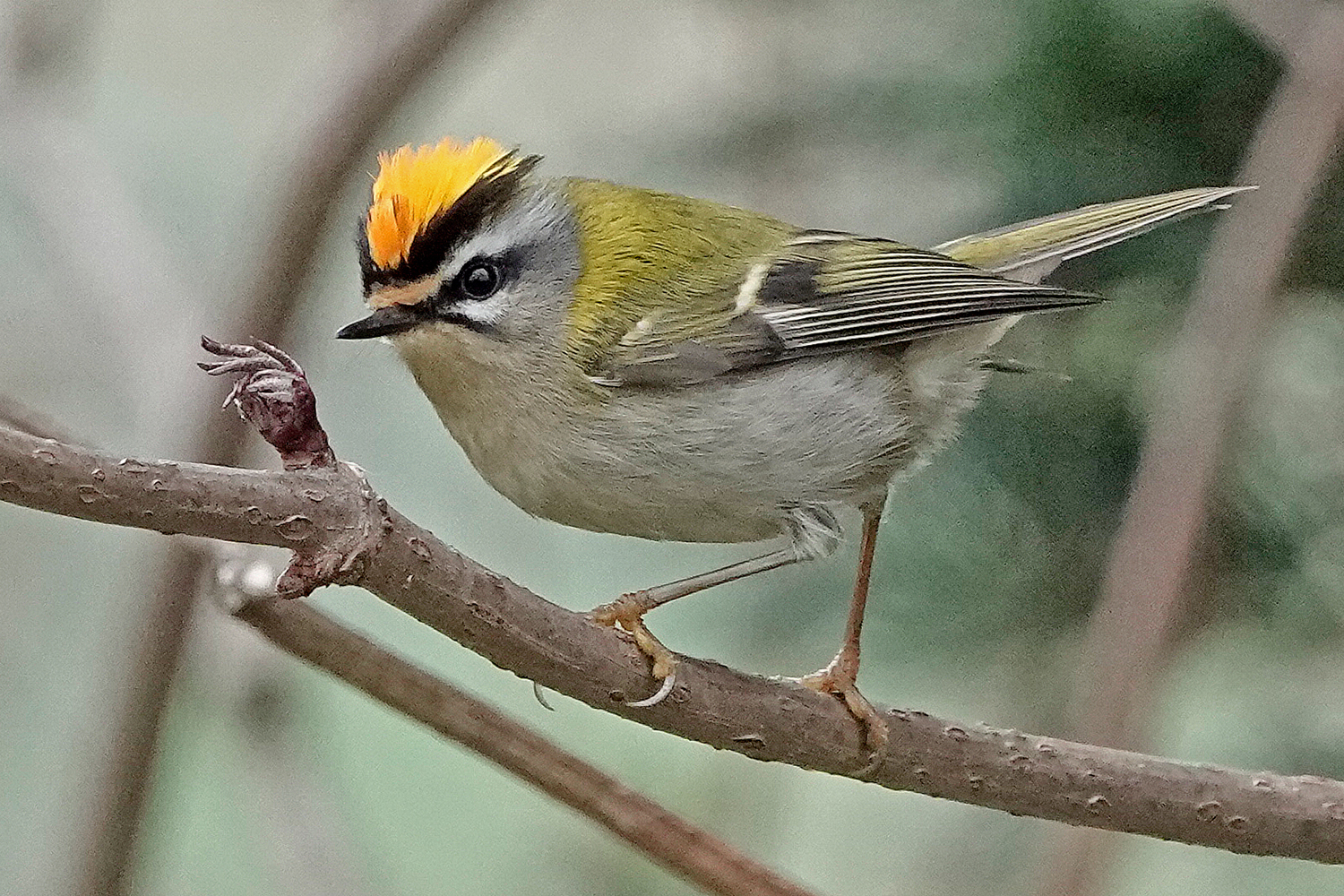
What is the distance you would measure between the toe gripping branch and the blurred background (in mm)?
764

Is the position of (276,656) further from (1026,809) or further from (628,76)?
(628,76)

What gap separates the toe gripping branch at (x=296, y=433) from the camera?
78 cm

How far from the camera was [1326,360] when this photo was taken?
5.06 ft

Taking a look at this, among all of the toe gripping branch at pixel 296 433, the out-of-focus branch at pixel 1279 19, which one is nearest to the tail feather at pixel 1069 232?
the out-of-focus branch at pixel 1279 19

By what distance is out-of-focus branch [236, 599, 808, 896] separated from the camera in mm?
1042

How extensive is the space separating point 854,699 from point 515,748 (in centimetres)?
35

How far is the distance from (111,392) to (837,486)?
154 centimetres

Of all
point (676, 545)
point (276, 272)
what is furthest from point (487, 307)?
point (676, 545)

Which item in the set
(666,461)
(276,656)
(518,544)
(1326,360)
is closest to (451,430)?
(666,461)

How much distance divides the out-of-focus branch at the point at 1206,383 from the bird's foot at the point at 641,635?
48 cm

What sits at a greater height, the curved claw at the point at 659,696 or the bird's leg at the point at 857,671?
the bird's leg at the point at 857,671

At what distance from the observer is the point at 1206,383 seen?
1.37 m

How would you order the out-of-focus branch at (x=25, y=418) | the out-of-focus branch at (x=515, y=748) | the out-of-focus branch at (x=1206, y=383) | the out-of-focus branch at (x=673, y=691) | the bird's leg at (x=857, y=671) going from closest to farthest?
1. the out-of-focus branch at (x=673, y=691)
2. the out-of-focus branch at (x=515, y=748)
3. the out-of-focus branch at (x=25, y=418)
4. the bird's leg at (x=857, y=671)
5. the out-of-focus branch at (x=1206, y=383)

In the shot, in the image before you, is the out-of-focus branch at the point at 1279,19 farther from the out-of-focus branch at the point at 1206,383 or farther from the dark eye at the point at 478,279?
the dark eye at the point at 478,279
